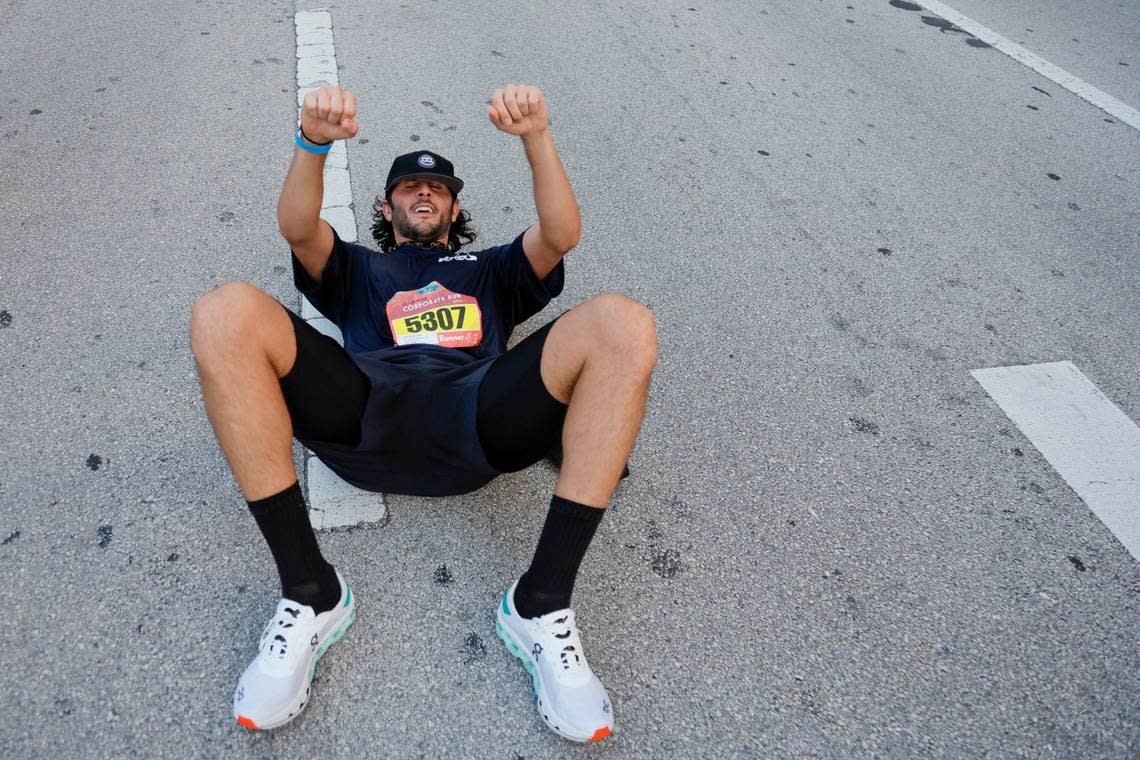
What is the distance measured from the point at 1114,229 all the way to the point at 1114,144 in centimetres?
107

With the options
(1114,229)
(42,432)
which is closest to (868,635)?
(42,432)

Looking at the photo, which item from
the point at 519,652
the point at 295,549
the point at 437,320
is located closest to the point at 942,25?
the point at 437,320

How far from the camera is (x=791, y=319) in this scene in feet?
9.37

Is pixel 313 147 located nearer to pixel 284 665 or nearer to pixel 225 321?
pixel 225 321

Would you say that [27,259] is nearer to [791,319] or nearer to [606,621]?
[606,621]

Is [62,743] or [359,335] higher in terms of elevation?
[359,335]

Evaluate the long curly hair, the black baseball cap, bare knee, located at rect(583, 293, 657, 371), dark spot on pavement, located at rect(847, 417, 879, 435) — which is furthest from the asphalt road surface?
the black baseball cap

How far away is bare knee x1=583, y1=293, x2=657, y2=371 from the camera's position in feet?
5.37

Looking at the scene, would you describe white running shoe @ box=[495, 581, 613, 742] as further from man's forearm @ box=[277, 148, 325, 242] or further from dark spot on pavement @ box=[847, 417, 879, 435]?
dark spot on pavement @ box=[847, 417, 879, 435]

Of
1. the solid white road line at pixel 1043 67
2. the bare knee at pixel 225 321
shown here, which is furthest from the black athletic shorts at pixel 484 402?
the solid white road line at pixel 1043 67

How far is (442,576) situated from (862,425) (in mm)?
1430

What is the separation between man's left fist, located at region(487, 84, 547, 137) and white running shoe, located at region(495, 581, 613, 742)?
111 centimetres

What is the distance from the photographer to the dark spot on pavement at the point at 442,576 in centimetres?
187

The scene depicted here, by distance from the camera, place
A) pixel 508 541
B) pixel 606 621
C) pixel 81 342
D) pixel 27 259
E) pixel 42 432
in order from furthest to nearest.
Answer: pixel 27 259 < pixel 81 342 < pixel 42 432 < pixel 508 541 < pixel 606 621
